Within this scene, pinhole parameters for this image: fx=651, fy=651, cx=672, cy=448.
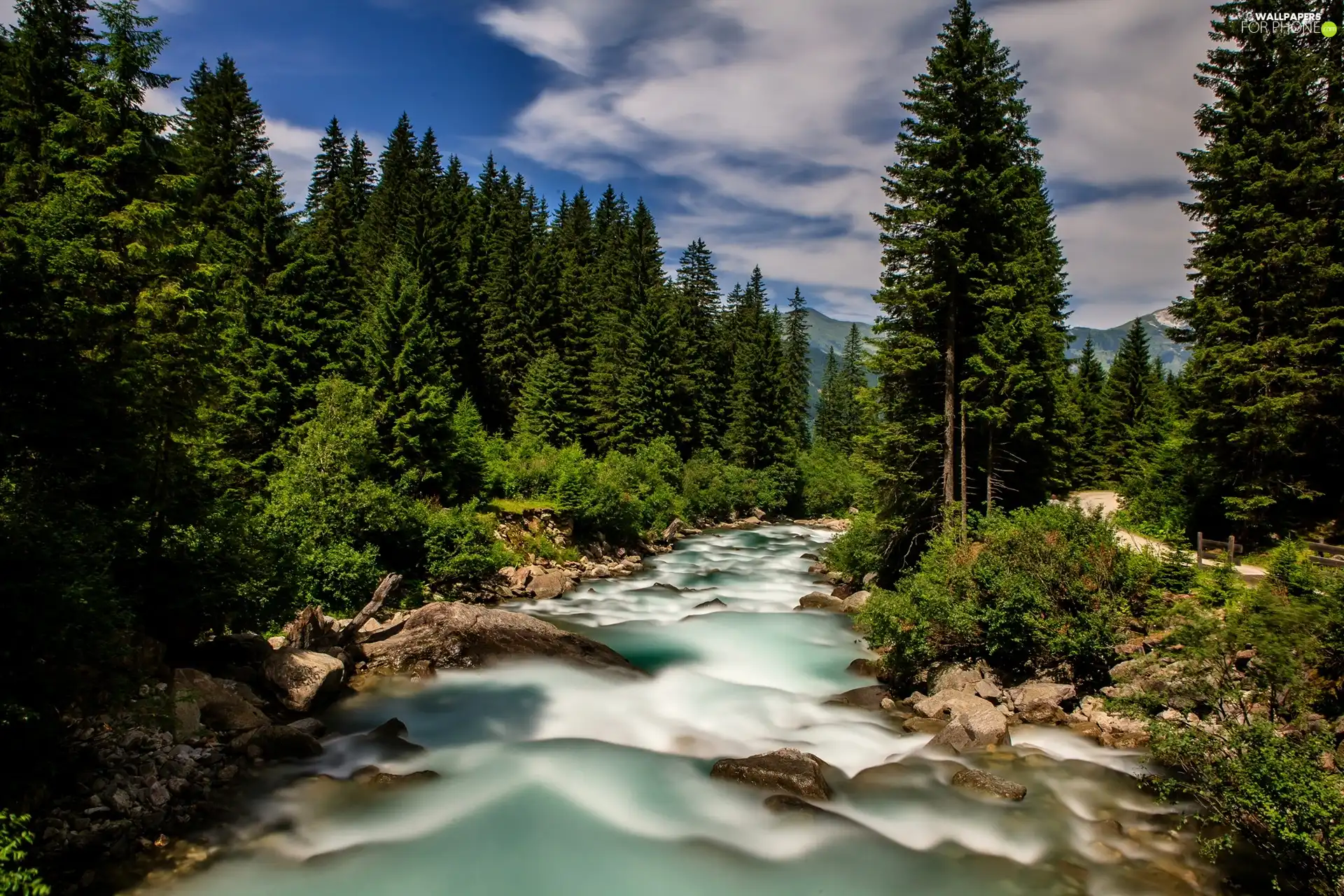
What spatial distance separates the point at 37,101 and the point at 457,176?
4590 cm

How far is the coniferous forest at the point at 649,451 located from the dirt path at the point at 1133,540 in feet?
2.02

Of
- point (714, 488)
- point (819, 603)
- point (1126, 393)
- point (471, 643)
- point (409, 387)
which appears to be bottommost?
point (819, 603)

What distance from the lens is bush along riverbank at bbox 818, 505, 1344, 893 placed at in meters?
7.07

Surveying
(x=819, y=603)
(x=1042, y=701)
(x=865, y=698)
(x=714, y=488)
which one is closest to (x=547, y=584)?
(x=819, y=603)

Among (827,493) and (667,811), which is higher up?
(827,493)

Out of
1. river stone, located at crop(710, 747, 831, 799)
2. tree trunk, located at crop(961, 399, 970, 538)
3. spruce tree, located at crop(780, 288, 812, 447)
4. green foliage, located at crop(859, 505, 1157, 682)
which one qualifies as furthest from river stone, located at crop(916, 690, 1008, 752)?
spruce tree, located at crop(780, 288, 812, 447)

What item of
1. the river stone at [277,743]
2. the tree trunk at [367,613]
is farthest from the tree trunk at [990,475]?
the river stone at [277,743]

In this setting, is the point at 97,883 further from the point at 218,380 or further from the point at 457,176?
the point at 457,176

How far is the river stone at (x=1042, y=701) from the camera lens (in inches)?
489

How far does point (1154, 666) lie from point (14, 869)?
1535 centimetres

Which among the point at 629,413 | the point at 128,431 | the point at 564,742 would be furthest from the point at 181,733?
the point at 629,413

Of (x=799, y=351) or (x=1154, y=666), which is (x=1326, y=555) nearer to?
(x=1154, y=666)

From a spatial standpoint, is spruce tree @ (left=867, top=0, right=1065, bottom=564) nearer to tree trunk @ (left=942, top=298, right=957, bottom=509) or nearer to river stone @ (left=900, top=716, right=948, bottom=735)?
tree trunk @ (left=942, top=298, right=957, bottom=509)

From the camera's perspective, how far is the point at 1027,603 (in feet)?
43.4
